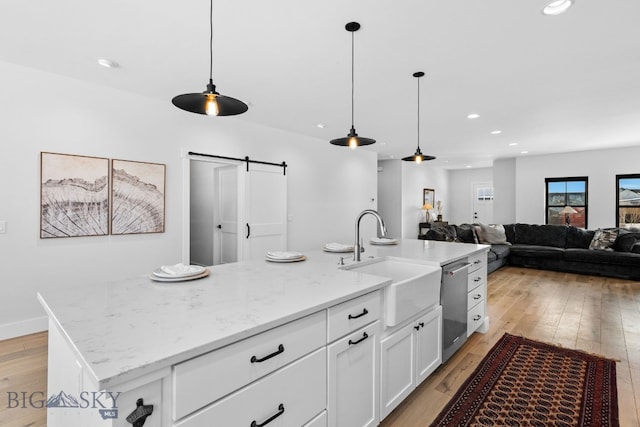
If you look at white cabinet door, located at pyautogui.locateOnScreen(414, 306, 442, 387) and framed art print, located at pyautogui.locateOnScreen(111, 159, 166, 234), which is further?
framed art print, located at pyautogui.locateOnScreen(111, 159, 166, 234)

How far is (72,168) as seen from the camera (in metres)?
3.36

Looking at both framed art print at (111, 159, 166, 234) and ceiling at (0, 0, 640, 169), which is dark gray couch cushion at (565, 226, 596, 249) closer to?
ceiling at (0, 0, 640, 169)

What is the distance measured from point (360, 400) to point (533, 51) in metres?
3.04

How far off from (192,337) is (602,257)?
7.24m

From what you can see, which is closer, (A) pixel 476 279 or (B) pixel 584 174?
(A) pixel 476 279

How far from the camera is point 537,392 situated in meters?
2.19

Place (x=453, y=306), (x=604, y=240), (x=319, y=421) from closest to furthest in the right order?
(x=319, y=421), (x=453, y=306), (x=604, y=240)

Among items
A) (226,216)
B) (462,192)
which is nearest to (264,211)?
(226,216)

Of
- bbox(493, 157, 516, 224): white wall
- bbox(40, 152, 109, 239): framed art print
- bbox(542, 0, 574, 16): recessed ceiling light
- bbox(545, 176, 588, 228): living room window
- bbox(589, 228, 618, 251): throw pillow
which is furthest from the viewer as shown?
bbox(493, 157, 516, 224): white wall

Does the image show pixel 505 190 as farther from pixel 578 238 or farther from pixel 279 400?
pixel 279 400

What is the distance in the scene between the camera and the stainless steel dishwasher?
2400mm

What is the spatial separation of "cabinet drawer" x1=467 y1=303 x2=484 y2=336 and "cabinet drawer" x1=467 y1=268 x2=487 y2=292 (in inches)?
8.5

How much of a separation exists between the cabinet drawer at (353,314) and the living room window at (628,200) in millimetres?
7932

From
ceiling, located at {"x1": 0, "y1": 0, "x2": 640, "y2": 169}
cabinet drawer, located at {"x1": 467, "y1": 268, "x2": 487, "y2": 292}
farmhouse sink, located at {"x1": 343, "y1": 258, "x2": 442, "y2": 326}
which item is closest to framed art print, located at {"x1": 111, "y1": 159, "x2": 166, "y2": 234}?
ceiling, located at {"x1": 0, "y1": 0, "x2": 640, "y2": 169}
